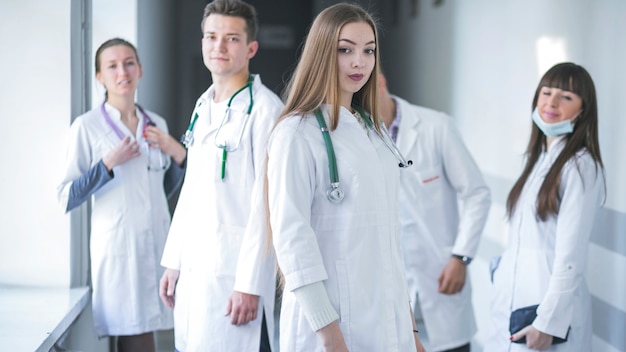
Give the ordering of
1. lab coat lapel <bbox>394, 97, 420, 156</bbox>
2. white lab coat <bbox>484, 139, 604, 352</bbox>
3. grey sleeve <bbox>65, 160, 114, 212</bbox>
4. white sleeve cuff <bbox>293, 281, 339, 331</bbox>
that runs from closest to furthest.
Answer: white sleeve cuff <bbox>293, 281, 339, 331</bbox>
white lab coat <bbox>484, 139, 604, 352</bbox>
grey sleeve <bbox>65, 160, 114, 212</bbox>
lab coat lapel <bbox>394, 97, 420, 156</bbox>

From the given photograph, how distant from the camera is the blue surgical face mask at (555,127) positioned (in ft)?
8.43

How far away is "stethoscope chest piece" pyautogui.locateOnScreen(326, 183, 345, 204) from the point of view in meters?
1.78

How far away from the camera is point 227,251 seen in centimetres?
231

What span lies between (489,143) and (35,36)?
2.48m

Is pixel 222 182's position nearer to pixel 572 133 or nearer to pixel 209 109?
pixel 209 109

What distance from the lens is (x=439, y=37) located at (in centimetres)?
526

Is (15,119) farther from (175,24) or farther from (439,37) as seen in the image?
(439,37)

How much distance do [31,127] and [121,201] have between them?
479mm

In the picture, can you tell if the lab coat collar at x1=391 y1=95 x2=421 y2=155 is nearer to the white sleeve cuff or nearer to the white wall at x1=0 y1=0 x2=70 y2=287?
the white wall at x1=0 y1=0 x2=70 y2=287

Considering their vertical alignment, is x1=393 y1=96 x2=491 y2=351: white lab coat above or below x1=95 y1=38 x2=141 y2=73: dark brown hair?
below

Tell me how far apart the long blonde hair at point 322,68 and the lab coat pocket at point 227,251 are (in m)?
0.56

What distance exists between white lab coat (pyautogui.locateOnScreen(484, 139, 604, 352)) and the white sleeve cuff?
3.14 ft

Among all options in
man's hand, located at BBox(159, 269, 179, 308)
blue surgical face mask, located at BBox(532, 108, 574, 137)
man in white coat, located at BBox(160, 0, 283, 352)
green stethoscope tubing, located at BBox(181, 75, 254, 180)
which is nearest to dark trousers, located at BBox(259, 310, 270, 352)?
man in white coat, located at BBox(160, 0, 283, 352)

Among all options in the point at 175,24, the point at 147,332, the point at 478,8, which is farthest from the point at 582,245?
the point at 175,24
